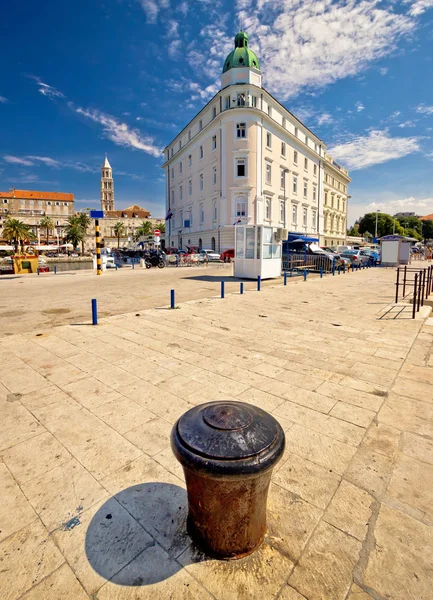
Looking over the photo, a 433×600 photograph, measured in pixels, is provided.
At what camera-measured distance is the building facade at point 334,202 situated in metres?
57.6

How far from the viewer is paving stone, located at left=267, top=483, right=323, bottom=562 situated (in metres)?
1.96

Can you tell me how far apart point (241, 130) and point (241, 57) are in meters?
9.84

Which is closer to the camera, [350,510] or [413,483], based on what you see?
[350,510]

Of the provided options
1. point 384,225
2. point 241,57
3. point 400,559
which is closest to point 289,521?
point 400,559

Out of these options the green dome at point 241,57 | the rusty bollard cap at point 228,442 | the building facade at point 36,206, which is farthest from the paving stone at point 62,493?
the building facade at point 36,206

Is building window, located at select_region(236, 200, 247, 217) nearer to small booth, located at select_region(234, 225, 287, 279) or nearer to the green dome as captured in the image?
the green dome

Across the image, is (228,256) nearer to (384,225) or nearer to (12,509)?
(12,509)

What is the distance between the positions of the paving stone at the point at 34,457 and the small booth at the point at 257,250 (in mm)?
14260

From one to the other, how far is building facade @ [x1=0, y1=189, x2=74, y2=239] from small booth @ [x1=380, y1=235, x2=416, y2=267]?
354ft

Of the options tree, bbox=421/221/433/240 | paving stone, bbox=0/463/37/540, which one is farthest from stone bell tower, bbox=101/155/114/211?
paving stone, bbox=0/463/37/540

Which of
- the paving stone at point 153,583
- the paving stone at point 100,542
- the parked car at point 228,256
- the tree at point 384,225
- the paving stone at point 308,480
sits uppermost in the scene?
the tree at point 384,225

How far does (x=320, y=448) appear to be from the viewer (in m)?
2.97

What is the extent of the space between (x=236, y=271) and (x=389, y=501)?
1613cm

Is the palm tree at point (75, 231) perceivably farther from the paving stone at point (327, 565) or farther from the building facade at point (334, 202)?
the paving stone at point (327, 565)
